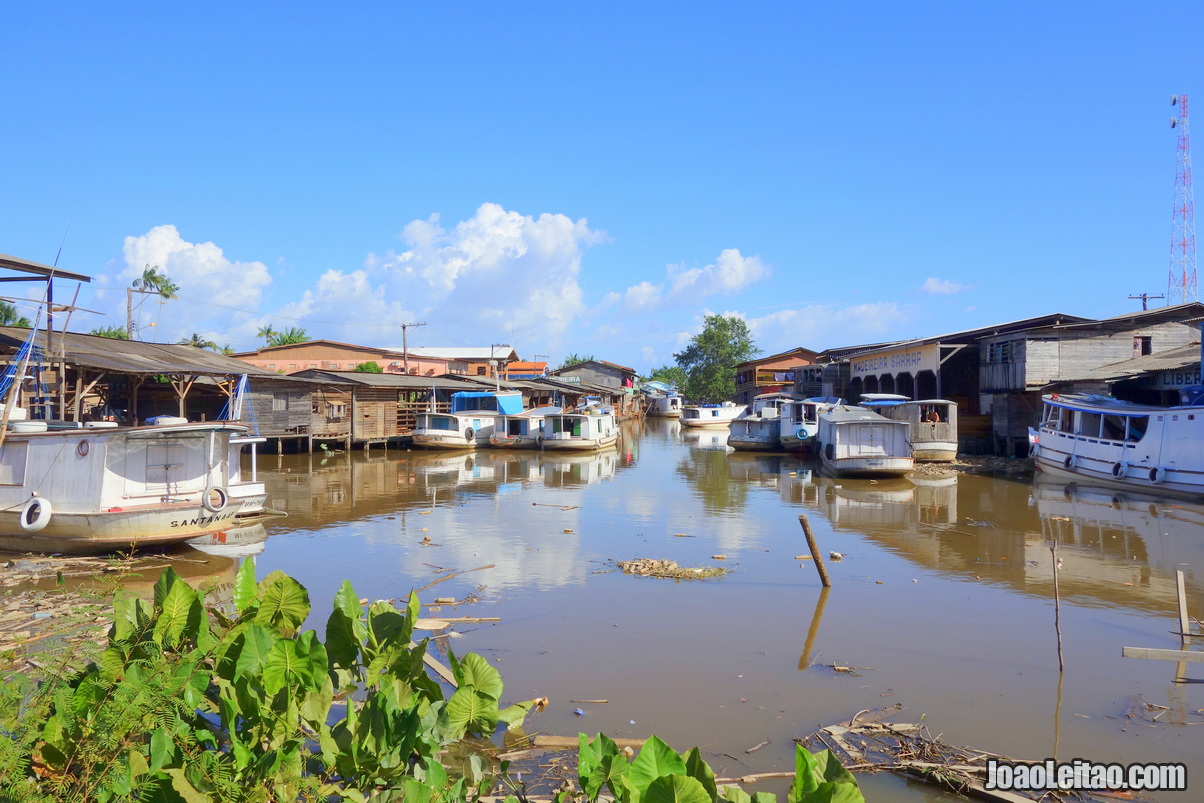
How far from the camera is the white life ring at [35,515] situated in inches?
492

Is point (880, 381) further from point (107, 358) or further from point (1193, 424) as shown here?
point (107, 358)

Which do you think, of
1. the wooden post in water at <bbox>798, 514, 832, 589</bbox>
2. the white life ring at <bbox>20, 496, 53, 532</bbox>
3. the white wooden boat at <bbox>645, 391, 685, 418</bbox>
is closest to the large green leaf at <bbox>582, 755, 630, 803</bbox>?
the wooden post in water at <bbox>798, 514, 832, 589</bbox>

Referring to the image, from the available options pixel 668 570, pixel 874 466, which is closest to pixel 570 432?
pixel 874 466

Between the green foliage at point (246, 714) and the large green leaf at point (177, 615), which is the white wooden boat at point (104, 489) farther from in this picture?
the large green leaf at point (177, 615)

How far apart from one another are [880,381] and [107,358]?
35.6 meters

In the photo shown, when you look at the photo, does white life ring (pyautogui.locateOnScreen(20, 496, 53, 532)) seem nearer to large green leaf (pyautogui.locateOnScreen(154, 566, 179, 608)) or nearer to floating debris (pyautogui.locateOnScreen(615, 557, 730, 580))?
large green leaf (pyautogui.locateOnScreen(154, 566, 179, 608))

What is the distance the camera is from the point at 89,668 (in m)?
4.96

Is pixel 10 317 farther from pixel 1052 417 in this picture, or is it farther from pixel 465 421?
pixel 1052 417

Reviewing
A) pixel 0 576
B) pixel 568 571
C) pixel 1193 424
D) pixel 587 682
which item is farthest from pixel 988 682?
pixel 1193 424

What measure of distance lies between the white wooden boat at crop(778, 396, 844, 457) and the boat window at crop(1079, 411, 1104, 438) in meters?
10.9

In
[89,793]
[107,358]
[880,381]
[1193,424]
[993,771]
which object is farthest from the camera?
[880,381]

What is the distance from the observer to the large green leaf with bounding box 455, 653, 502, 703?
574cm

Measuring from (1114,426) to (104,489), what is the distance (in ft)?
83.3

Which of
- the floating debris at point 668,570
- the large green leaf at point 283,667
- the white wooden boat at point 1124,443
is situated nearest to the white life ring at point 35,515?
the floating debris at point 668,570
